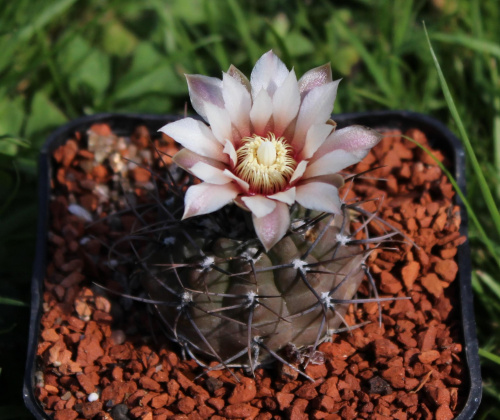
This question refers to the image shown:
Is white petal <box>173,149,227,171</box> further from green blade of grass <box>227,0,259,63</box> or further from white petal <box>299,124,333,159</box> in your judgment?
green blade of grass <box>227,0,259,63</box>

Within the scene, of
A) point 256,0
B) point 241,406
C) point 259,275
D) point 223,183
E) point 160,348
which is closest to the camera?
point 223,183

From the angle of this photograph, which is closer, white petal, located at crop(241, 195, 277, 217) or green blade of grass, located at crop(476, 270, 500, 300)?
white petal, located at crop(241, 195, 277, 217)

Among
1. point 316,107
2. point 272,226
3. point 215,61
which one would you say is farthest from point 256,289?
point 215,61

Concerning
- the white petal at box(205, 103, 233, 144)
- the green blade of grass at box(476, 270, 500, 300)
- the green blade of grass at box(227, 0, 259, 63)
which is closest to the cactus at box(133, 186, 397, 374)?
the white petal at box(205, 103, 233, 144)

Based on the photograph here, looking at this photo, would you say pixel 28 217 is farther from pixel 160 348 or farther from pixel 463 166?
pixel 463 166

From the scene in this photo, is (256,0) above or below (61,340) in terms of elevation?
above

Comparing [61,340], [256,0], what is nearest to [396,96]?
[256,0]

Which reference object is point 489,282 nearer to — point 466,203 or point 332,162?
point 466,203

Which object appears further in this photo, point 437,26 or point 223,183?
point 437,26

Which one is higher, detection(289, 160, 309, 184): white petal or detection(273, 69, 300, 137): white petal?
detection(273, 69, 300, 137): white petal
